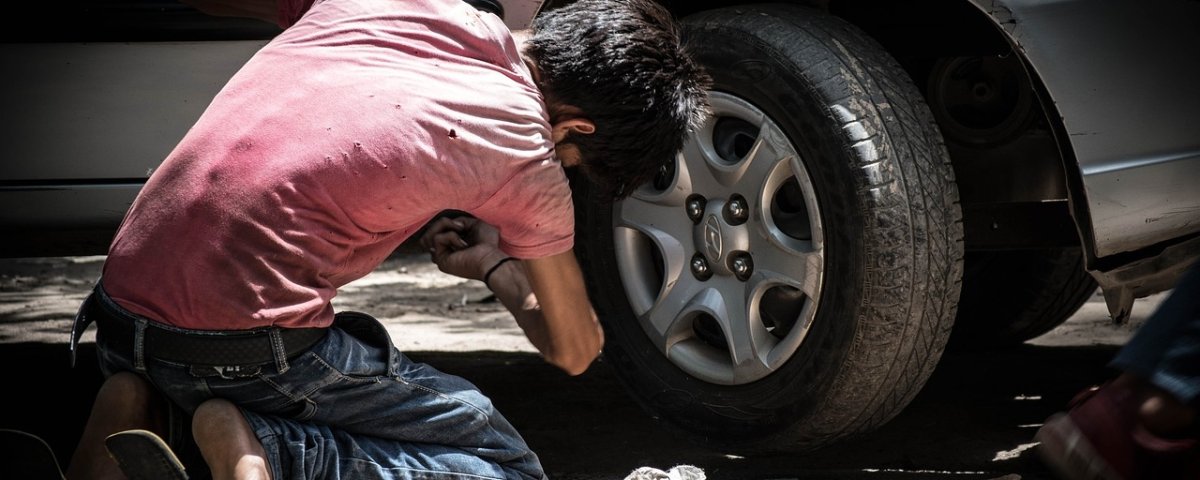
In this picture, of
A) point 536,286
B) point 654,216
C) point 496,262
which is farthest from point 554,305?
point 654,216

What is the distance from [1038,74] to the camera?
2484mm

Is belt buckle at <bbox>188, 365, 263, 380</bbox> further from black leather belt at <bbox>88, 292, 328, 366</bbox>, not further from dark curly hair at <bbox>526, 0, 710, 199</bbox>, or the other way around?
dark curly hair at <bbox>526, 0, 710, 199</bbox>

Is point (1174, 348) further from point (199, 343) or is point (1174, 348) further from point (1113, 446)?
point (199, 343)

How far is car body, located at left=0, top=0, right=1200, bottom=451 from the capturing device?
2.49 meters

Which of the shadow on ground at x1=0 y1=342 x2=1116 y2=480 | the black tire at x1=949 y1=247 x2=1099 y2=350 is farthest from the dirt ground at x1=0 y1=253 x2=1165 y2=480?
the black tire at x1=949 y1=247 x2=1099 y2=350

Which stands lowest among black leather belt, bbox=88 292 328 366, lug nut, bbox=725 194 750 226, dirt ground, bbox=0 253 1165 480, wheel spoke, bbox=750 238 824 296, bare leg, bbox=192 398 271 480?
dirt ground, bbox=0 253 1165 480

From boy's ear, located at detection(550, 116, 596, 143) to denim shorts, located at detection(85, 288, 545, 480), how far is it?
0.51m

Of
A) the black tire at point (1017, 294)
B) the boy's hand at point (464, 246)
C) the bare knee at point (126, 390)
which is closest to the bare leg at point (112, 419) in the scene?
the bare knee at point (126, 390)

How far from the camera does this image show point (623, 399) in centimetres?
380

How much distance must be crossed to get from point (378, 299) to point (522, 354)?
5.80 feet

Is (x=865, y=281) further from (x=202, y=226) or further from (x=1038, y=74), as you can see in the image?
(x=202, y=226)

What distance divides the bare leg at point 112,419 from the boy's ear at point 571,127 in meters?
0.83

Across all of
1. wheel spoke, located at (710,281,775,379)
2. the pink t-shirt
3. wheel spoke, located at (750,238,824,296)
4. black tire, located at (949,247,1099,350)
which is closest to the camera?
the pink t-shirt

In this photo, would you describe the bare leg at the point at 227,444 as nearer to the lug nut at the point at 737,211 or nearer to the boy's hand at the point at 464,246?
the boy's hand at the point at 464,246
